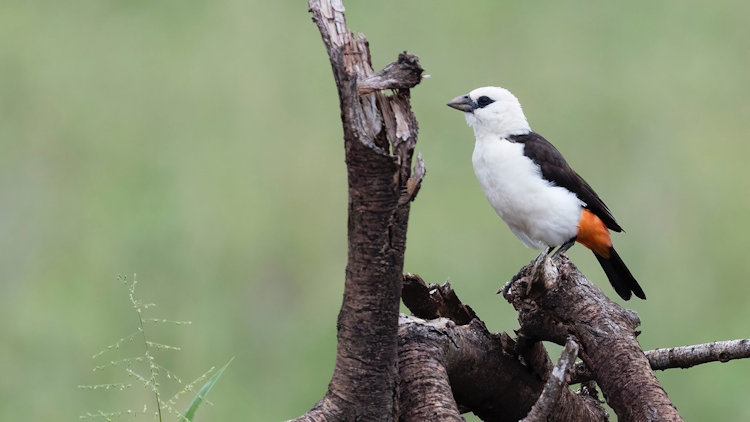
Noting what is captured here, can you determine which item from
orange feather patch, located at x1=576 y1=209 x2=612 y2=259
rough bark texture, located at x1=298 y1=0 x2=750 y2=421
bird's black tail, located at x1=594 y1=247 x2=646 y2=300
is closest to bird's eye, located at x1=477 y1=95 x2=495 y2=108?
orange feather patch, located at x1=576 y1=209 x2=612 y2=259

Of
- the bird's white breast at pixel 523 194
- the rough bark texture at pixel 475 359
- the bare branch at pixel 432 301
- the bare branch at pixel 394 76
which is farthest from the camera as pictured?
the bird's white breast at pixel 523 194

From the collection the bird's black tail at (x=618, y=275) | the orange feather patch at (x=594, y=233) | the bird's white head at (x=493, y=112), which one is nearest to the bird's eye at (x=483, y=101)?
the bird's white head at (x=493, y=112)

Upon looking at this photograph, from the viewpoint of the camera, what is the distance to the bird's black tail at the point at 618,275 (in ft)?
14.6

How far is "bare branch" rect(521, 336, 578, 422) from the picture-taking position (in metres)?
2.53

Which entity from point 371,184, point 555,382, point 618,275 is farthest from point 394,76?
point 618,275

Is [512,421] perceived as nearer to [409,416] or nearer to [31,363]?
[409,416]

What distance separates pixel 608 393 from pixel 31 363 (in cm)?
371

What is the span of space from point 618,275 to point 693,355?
1.07m

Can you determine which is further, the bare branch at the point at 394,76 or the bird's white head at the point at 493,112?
the bird's white head at the point at 493,112

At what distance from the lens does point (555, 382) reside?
2562 millimetres

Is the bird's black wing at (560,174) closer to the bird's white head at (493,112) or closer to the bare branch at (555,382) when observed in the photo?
the bird's white head at (493,112)

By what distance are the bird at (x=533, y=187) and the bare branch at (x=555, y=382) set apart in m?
1.70

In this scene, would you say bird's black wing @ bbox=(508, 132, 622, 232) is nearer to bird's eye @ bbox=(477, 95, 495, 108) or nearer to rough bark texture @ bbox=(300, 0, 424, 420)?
bird's eye @ bbox=(477, 95, 495, 108)

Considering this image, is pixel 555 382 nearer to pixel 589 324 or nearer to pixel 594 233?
pixel 589 324
